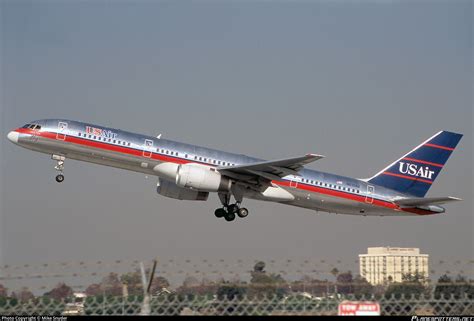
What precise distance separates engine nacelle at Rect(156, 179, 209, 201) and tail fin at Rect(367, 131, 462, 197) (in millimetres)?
10206

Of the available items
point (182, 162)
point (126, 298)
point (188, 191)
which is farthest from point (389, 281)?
point (188, 191)

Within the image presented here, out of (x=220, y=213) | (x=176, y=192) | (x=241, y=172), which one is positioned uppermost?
(x=241, y=172)

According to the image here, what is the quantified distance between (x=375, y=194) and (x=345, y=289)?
25161mm

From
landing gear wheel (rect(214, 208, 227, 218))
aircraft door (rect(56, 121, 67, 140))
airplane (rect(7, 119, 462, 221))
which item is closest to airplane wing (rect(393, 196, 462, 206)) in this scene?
airplane (rect(7, 119, 462, 221))

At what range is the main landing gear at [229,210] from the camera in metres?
44.0

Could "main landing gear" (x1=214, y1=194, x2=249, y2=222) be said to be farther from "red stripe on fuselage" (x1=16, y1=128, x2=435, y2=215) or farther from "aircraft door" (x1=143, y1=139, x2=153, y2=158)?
"aircraft door" (x1=143, y1=139, x2=153, y2=158)

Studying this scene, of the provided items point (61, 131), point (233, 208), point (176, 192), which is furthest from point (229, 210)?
point (61, 131)

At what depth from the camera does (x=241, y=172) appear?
4178 cm

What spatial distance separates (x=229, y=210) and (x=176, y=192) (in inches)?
131

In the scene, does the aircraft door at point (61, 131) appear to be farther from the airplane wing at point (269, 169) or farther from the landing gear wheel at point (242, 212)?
the landing gear wheel at point (242, 212)

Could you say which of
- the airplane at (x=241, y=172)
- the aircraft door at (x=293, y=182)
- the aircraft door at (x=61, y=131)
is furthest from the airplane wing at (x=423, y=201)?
the aircraft door at (x=61, y=131)

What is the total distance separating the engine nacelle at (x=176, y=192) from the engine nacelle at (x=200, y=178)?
3.66m

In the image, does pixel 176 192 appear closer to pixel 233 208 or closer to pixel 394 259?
pixel 233 208

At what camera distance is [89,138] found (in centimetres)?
4034
